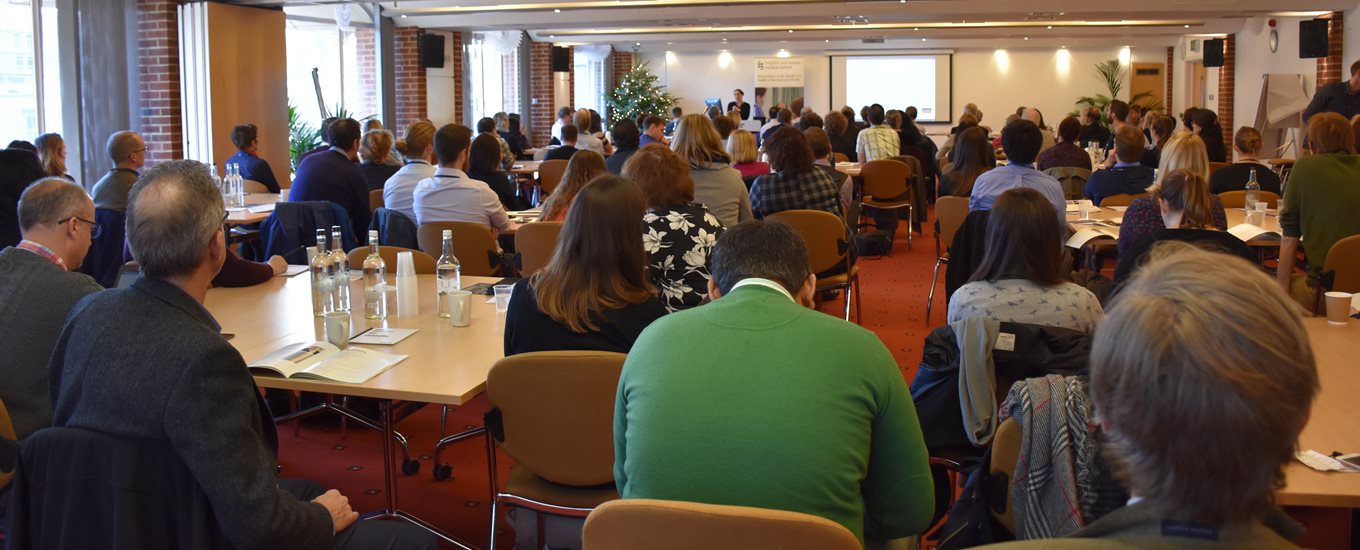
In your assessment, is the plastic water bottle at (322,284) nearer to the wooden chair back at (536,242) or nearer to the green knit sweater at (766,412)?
the wooden chair back at (536,242)

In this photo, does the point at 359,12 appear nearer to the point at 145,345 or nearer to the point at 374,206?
the point at 374,206

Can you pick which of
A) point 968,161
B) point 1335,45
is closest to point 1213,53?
Answer: point 1335,45

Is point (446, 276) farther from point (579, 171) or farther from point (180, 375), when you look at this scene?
point (180, 375)

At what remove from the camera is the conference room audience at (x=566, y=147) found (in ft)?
37.6

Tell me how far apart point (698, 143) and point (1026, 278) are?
3060 millimetres

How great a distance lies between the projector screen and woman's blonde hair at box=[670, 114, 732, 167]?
17.6 metres

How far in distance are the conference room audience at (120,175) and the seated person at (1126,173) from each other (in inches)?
219

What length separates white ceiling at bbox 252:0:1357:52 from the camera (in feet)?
44.9

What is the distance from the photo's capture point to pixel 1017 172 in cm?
596

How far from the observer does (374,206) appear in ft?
24.6

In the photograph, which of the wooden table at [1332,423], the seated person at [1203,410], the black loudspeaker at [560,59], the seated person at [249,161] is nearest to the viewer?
the seated person at [1203,410]

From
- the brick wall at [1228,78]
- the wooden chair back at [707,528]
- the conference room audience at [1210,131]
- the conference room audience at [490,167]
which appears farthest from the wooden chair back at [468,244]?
the brick wall at [1228,78]

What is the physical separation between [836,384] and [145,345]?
1.26 meters

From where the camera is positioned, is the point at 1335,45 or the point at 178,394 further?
the point at 1335,45
